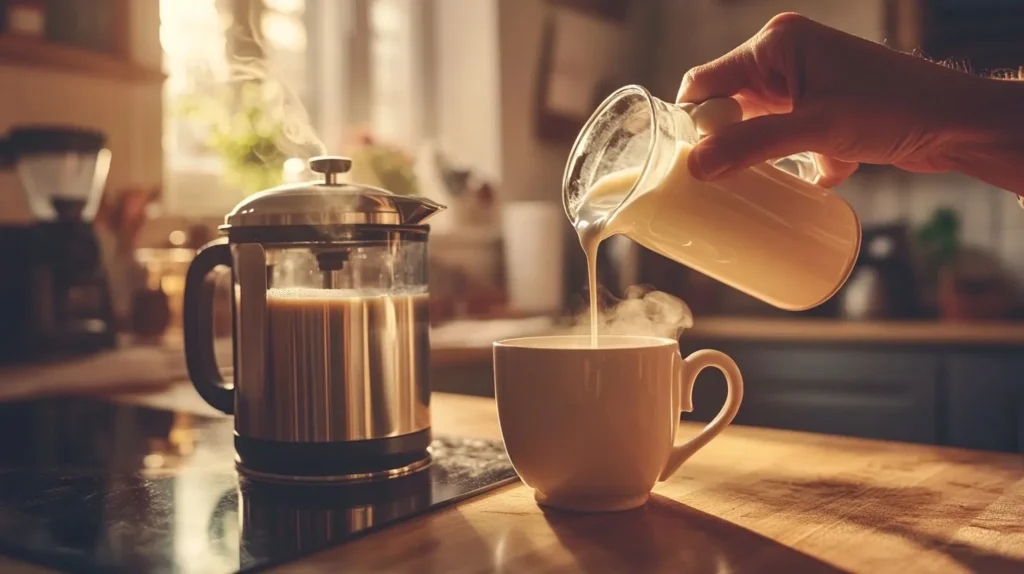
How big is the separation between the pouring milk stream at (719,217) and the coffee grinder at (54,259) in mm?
1284

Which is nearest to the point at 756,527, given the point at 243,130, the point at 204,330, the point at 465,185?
the point at 204,330

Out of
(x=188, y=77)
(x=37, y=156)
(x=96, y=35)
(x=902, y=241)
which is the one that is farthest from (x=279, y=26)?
(x=902, y=241)

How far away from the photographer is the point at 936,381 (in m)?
2.29

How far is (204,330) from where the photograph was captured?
2.74ft

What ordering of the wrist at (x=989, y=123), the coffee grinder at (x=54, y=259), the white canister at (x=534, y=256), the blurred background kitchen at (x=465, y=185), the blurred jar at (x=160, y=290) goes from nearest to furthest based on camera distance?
the wrist at (x=989, y=123)
the coffee grinder at (x=54, y=259)
the blurred background kitchen at (x=465, y=185)
the blurred jar at (x=160, y=290)
the white canister at (x=534, y=256)

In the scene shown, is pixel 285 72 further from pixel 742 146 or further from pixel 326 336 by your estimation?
pixel 742 146

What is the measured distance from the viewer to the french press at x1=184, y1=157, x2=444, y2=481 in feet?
2.43

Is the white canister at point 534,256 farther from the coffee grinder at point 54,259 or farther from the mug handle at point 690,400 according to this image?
the mug handle at point 690,400

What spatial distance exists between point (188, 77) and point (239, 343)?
1810 millimetres

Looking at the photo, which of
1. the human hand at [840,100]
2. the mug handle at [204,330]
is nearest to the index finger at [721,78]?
the human hand at [840,100]

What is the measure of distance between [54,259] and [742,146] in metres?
1.44

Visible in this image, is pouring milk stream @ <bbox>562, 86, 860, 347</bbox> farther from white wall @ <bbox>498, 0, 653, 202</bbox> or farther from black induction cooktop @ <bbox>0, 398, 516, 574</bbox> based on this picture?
white wall @ <bbox>498, 0, 653, 202</bbox>

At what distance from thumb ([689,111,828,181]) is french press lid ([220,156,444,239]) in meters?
0.25

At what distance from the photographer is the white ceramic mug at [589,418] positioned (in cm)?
64
